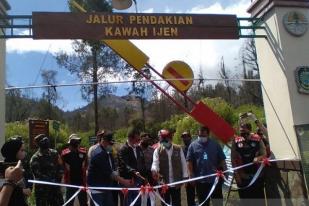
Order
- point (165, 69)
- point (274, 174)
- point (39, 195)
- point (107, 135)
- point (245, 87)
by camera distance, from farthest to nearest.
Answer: point (245, 87), point (165, 69), point (274, 174), point (39, 195), point (107, 135)

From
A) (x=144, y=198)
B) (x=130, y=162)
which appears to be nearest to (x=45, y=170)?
(x=130, y=162)

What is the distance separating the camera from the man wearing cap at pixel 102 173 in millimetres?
5965

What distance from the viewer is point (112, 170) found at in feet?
20.1

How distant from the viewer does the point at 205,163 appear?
6.64 meters

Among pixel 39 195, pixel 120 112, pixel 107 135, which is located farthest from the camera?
pixel 120 112

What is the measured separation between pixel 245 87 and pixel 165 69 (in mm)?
26432

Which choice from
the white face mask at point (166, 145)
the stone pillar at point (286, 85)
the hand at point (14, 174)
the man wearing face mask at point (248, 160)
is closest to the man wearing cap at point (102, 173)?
the white face mask at point (166, 145)

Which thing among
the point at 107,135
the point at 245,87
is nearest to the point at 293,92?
the point at 107,135

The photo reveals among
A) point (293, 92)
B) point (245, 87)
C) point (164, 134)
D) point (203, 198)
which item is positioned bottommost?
point (203, 198)

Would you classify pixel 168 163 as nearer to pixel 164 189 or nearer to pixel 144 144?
pixel 164 189

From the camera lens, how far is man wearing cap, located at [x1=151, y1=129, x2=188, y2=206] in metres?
6.80

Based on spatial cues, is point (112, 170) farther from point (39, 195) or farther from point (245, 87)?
point (245, 87)

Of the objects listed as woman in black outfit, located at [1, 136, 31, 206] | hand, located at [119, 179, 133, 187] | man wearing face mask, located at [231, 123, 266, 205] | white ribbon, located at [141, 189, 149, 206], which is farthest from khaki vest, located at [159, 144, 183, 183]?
woman in black outfit, located at [1, 136, 31, 206]

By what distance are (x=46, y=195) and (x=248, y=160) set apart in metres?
3.36
